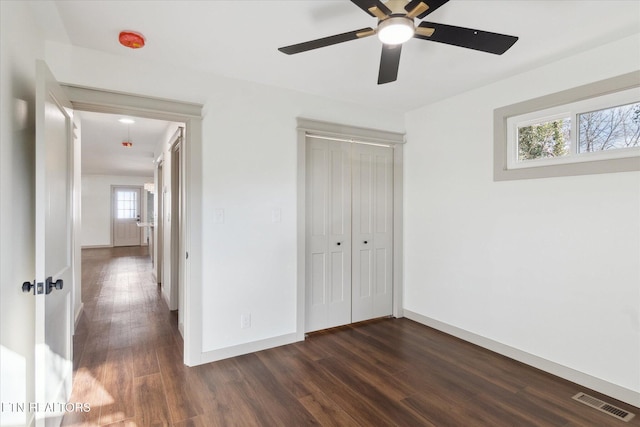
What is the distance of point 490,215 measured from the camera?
311 cm

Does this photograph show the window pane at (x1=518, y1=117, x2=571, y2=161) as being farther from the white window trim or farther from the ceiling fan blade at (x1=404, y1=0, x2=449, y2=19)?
the ceiling fan blade at (x1=404, y1=0, x2=449, y2=19)

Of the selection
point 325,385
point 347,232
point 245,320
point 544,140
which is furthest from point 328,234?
point 544,140

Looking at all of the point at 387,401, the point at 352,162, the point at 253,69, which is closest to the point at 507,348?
the point at 387,401

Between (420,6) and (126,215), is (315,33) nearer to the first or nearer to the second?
(420,6)

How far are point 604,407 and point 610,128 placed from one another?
196cm

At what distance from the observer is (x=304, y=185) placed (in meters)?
3.31

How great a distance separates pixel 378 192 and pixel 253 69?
197 cm

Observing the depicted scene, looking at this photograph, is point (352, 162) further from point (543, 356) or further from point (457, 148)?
point (543, 356)

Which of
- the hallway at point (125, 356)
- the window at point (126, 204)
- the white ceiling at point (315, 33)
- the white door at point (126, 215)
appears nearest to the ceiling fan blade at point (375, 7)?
the white ceiling at point (315, 33)

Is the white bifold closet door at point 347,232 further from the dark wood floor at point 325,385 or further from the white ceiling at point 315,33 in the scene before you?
the white ceiling at point 315,33

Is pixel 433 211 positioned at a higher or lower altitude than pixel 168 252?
higher

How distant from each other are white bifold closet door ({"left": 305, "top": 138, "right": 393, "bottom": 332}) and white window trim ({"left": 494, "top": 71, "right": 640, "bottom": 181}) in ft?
4.26

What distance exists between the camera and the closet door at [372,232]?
3.77 m

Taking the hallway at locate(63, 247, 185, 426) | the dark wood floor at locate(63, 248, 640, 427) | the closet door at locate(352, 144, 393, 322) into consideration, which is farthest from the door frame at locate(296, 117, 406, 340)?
the hallway at locate(63, 247, 185, 426)
